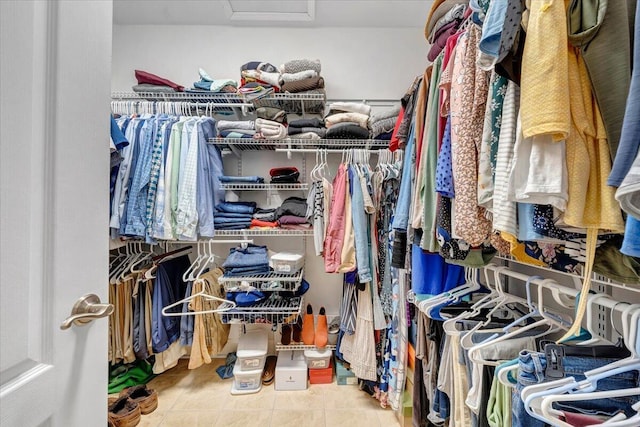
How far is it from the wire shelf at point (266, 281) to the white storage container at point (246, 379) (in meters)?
0.55

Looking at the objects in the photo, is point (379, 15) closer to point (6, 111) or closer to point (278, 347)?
point (6, 111)

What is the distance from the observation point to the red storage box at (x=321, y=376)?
69.8 inches

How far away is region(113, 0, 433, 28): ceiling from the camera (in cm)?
189

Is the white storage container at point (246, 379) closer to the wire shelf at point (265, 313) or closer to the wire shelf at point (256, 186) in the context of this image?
the wire shelf at point (265, 313)

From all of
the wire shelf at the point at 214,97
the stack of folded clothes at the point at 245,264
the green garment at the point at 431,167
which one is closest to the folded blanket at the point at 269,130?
the wire shelf at the point at 214,97

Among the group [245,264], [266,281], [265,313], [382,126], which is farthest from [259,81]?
[265,313]

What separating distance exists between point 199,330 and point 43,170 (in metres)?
1.53

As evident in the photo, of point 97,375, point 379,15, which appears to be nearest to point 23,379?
point 97,375

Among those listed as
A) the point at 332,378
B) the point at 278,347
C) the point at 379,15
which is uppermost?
Answer: the point at 379,15

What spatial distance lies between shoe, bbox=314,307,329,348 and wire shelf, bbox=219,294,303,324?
11.3 inches

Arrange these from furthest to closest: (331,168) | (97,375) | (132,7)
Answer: (331,168) → (132,7) → (97,375)

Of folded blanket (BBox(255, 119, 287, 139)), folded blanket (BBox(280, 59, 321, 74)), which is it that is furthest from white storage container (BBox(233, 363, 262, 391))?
folded blanket (BBox(280, 59, 321, 74))

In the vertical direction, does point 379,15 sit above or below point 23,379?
above

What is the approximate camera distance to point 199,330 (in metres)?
1.68
